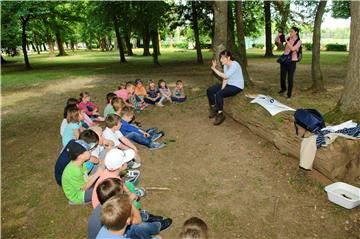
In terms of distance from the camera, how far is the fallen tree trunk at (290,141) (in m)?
4.77

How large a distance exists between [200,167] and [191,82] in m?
8.56

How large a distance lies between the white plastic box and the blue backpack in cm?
97

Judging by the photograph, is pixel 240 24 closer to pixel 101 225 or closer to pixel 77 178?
pixel 77 178

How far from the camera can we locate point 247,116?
22.7 feet

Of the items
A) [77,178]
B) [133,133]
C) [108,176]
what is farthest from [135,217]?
[133,133]

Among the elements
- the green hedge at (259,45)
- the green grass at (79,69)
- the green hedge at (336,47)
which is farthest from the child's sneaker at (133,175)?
the green hedge at (259,45)

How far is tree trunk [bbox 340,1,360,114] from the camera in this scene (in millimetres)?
5891

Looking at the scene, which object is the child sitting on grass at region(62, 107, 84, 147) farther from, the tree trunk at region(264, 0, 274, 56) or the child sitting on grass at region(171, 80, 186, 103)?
the tree trunk at region(264, 0, 274, 56)

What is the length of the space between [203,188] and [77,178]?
2025 mm

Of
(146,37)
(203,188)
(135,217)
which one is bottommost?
(203,188)

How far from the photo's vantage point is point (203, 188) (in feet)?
16.4

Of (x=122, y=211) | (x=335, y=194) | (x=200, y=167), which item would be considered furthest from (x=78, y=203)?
(x=335, y=194)

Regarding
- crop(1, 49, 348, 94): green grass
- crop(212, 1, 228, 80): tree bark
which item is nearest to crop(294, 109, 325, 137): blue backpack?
crop(212, 1, 228, 80): tree bark

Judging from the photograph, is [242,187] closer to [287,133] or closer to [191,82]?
[287,133]
